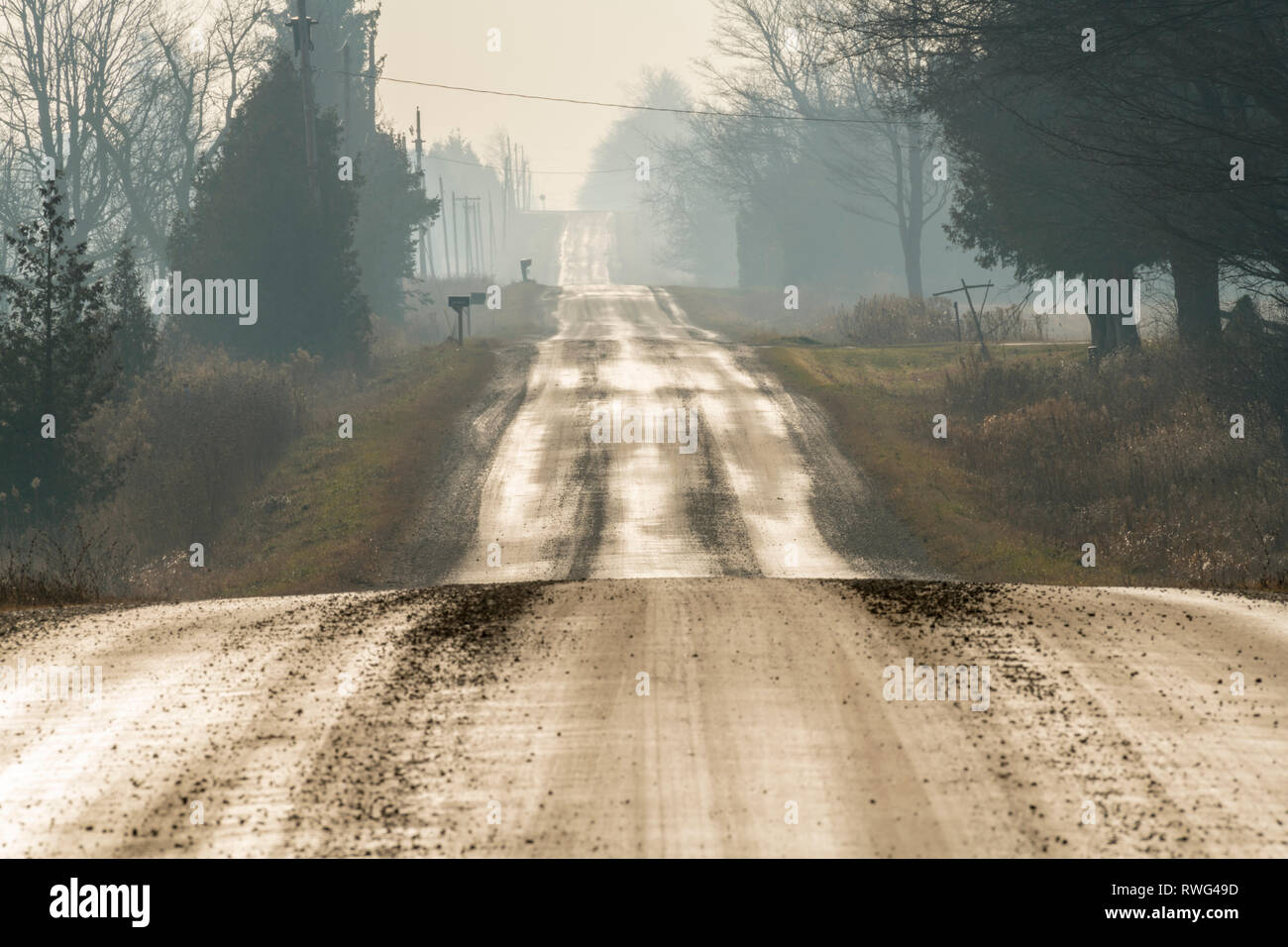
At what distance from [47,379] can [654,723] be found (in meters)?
14.3

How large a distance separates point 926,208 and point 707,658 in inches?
3230

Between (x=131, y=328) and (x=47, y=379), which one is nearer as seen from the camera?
(x=47, y=379)

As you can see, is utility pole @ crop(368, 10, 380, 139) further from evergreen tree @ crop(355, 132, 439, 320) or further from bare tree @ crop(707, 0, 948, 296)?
bare tree @ crop(707, 0, 948, 296)

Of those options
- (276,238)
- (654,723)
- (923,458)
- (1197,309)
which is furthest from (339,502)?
(276,238)

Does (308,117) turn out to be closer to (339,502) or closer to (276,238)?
(276,238)

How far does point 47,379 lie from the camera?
17922 mm

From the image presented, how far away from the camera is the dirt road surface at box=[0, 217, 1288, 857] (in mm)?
5543

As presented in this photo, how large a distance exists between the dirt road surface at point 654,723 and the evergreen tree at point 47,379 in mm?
8610

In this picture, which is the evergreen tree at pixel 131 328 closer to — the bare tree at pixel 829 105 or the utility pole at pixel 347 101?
the utility pole at pixel 347 101

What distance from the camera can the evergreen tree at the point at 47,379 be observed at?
17812 mm

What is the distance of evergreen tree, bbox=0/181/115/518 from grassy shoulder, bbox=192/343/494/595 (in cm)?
251

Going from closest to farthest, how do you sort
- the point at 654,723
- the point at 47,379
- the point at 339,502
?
the point at 654,723, the point at 47,379, the point at 339,502
